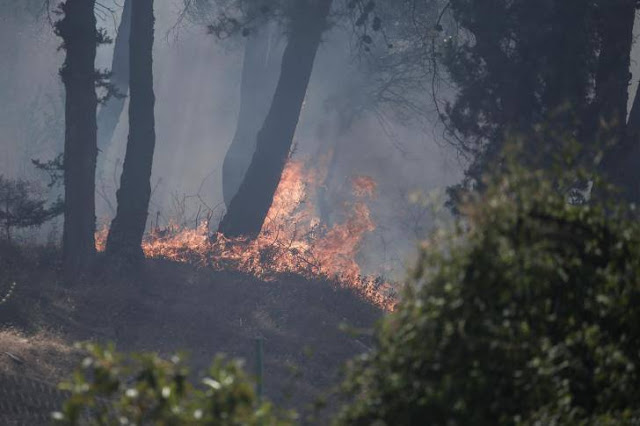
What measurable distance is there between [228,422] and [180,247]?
667 inches

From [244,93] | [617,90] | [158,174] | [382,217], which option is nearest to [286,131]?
[617,90]

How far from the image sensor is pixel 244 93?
107 ft

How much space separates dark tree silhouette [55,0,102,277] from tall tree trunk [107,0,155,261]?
1.09 metres

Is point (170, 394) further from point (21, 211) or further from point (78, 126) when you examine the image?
point (21, 211)

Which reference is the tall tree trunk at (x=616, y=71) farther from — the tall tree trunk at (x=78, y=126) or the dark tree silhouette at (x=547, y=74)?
the tall tree trunk at (x=78, y=126)

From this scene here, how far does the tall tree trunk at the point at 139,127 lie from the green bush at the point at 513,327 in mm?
14208

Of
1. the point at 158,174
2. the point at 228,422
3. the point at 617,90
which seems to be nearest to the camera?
the point at 228,422

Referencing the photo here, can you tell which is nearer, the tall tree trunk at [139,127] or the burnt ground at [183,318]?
the burnt ground at [183,318]

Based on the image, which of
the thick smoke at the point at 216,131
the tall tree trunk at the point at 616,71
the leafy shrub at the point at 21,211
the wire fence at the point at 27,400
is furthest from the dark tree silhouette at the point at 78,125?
the thick smoke at the point at 216,131

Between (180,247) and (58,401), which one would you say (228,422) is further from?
(180,247)

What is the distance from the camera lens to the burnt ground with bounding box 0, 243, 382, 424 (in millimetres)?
13172

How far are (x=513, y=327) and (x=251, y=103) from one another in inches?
1114

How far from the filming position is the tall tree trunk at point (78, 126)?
55.7ft

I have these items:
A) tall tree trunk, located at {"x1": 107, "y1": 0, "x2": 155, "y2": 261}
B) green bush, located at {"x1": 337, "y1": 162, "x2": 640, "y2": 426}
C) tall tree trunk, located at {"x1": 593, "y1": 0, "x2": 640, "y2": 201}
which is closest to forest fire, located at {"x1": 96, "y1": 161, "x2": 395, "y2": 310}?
tall tree trunk, located at {"x1": 107, "y1": 0, "x2": 155, "y2": 261}
